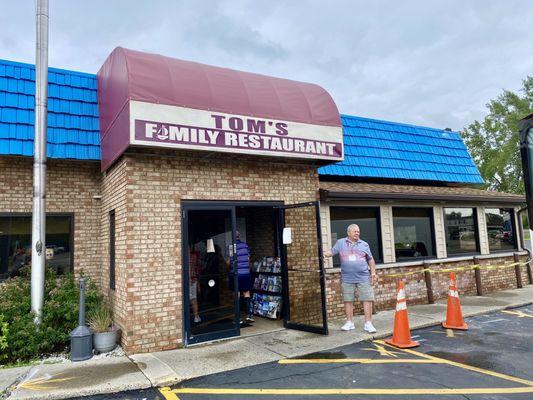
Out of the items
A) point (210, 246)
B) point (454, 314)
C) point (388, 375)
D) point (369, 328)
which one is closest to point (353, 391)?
point (388, 375)

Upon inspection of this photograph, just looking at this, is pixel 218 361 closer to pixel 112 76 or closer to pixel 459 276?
pixel 112 76

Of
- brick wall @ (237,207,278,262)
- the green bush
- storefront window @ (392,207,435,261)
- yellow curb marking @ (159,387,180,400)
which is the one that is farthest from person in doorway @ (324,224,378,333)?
the green bush

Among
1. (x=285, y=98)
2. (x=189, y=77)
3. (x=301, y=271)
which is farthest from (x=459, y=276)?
(x=189, y=77)

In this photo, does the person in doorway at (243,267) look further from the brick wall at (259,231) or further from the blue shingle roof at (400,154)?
the blue shingle roof at (400,154)

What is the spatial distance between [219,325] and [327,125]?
435cm

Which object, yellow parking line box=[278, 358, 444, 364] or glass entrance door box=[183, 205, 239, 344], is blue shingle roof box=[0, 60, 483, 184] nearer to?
glass entrance door box=[183, 205, 239, 344]

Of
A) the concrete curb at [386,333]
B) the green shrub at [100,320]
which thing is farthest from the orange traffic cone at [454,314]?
the green shrub at [100,320]

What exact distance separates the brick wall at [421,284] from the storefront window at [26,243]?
5343 mm

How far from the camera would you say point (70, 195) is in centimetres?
784

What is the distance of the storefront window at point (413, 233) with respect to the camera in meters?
10.2

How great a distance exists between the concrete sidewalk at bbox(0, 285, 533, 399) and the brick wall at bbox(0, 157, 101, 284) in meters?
2.51

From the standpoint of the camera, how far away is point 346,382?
16.2 feet

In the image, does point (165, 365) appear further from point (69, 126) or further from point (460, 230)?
point (460, 230)

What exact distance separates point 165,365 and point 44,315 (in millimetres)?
2472
